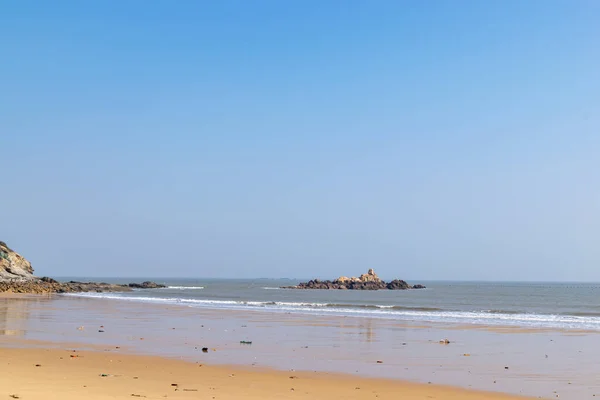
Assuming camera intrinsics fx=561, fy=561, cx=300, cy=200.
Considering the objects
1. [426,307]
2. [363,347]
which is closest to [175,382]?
[363,347]

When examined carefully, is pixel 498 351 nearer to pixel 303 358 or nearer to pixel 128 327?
pixel 303 358

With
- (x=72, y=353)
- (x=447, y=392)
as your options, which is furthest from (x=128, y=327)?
(x=447, y=392)

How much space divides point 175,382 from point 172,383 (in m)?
0.18

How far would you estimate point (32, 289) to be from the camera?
226 feet

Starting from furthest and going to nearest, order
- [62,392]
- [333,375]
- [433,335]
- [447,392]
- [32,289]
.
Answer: [32,289], [433,335], [333,375], [447,392], [62,392]

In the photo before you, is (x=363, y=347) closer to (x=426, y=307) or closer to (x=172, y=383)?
(x=172, y=383)

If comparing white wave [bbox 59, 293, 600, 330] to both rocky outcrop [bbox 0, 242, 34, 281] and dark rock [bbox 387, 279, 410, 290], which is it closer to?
rocky outcrop [bbox 0, 242, 34, 281]

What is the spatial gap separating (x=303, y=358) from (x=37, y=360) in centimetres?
768

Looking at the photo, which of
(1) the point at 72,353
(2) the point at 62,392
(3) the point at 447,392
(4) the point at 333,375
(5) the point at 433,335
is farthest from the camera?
(5) the point at 433,335

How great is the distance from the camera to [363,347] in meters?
20.8

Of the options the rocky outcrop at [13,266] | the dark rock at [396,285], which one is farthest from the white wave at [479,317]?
the dark rock at [396,285]

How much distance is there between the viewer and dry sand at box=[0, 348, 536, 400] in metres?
11.0

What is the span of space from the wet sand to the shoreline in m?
0.97

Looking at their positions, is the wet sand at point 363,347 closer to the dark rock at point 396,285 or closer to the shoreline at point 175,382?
the shoreline at point 175,382
